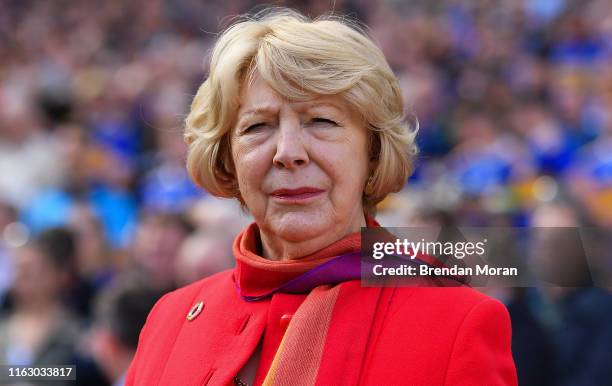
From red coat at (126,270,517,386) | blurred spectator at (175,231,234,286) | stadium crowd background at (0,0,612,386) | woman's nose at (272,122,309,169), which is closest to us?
red coat at (126,270,517,386)

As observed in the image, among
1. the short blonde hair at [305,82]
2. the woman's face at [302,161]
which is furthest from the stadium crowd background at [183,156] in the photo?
the woman's face at [302,161]

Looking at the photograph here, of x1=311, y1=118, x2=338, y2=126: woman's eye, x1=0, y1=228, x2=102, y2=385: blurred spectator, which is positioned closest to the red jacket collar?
x1=311, y1=118, x2=338, y2=126: woman's eye

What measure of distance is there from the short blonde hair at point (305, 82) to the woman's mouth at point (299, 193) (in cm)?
17

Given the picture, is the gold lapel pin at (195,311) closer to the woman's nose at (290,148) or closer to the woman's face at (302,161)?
the woman's face at (302,161)

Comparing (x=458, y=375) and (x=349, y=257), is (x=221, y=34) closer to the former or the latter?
(x=349, y=257)

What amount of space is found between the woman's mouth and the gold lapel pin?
392 millimetres

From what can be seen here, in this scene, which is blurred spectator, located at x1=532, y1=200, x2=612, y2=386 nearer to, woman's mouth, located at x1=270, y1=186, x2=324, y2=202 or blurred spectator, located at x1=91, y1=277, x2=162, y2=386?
blurred spectator, located at x1=91, y1=277, x2=162, y2=386

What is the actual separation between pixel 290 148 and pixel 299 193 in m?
0.11

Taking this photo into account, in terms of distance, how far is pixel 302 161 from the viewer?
2.23 metres

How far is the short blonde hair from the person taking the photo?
2.23 metres

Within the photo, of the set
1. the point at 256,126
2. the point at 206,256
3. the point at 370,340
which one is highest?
the point at 256,126

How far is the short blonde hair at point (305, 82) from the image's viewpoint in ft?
7.32

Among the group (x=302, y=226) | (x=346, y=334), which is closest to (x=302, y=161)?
(x=302, y=226)

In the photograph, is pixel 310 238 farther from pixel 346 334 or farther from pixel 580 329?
pixel 580 329
